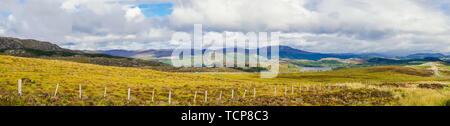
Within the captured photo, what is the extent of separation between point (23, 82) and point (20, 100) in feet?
108
